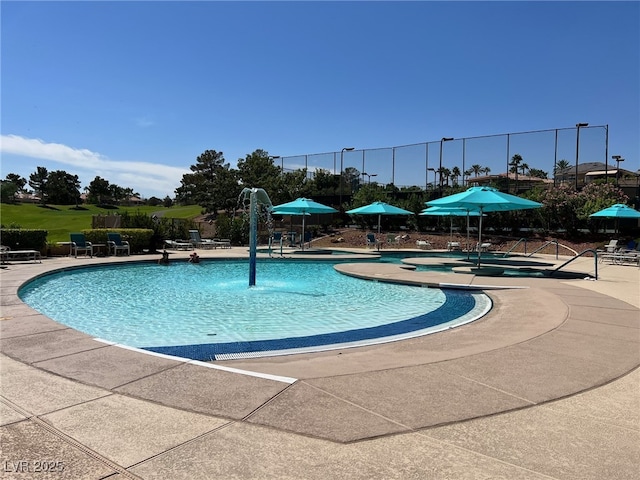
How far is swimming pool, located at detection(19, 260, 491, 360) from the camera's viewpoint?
5949 mm

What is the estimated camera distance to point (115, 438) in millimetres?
2691

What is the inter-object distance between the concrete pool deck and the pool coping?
17 mm

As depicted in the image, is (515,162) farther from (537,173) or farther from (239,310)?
(239,310)

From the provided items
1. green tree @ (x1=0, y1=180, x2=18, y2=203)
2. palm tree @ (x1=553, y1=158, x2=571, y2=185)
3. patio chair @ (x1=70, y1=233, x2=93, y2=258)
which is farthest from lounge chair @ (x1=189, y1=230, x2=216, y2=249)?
green tree @ (x1=0, y1=180, x2=18, y2=203)

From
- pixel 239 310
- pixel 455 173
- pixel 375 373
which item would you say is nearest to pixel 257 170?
pixel 455 173

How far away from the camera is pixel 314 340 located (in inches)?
230

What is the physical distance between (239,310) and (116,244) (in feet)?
36.4

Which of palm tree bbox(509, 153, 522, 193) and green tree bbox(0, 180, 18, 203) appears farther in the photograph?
green tree bbox(0, 180, 18, 203)

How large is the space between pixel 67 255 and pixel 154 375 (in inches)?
607

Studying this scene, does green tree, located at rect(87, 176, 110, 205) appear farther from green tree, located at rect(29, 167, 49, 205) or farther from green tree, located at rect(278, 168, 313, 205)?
green tree, located at rect(278, 168, 313, 205)

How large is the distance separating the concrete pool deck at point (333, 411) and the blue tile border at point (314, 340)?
69 centimetres

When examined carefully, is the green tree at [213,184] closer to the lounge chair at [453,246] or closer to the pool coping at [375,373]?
the lounge chair at [453,246]

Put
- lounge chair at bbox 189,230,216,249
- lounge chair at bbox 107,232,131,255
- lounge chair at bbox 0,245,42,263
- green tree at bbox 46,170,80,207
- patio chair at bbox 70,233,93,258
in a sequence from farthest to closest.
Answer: green tree at bbox 46,170,80,207, lounge chair at bbox 189,230,216,249, lounge chair at bbox 107,232,131,255, patio chair at bbox 70,233,93,258, lounge chair at bbox 0,245,42,263

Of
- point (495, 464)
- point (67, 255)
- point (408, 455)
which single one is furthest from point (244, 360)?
point (67, 255)
